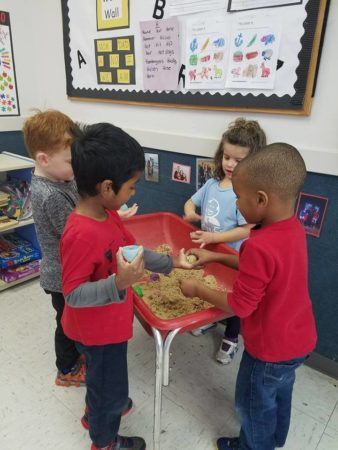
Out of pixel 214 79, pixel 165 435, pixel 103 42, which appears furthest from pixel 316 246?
pixel 103 42

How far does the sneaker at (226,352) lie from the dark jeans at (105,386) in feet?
2.32

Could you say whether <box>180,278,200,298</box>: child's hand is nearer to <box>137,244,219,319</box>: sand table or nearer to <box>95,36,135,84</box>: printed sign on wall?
<box>137,244,219,319</box>: sand table

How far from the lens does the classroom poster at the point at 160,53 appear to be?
1.66 m

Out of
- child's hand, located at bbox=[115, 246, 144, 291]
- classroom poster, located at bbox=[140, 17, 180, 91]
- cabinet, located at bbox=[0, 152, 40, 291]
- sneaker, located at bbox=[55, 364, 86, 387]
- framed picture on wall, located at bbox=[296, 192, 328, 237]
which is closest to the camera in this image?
child's hand, located at bbox=[115, 246, 144, 291]

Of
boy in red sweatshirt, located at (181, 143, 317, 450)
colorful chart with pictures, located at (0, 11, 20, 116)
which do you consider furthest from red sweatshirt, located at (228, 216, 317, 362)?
colorful chart with pictures, located at (0, 11, 20, 116)

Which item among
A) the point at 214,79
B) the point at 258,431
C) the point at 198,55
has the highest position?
the point at 198,55

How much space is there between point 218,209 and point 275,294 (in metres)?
0.66

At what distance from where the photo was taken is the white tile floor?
1307 mm

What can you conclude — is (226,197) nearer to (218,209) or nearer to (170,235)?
(218,209)

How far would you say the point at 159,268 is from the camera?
1.14 meters

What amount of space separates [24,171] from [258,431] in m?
2.09

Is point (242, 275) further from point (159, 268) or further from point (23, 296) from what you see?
point (23, 296)

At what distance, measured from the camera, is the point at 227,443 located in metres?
1.25

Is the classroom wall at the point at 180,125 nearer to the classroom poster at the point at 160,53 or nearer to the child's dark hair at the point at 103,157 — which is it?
the classroom poster at the point at 160,53
